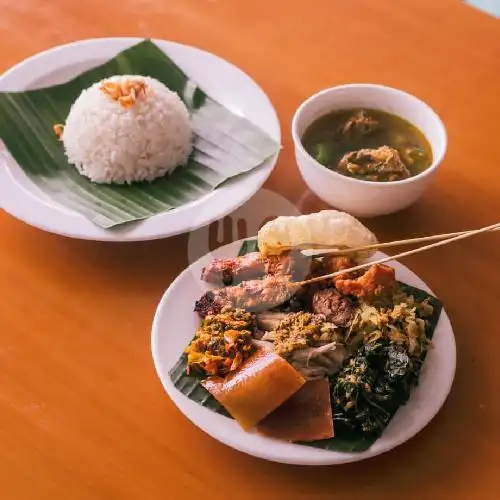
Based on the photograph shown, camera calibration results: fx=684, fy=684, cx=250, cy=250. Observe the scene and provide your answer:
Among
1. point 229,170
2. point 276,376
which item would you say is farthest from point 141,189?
point 276,376

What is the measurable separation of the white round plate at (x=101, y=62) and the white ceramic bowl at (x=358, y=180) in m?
0.13

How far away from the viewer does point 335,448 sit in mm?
1084

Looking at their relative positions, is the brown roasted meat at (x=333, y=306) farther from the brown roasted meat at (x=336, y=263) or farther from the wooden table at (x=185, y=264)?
the wooden table at (x=185, y=264)

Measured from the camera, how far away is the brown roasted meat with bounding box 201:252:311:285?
50.3 inches

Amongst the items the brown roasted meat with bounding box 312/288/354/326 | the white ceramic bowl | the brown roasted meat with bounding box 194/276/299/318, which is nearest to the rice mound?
the white ceramic bowl

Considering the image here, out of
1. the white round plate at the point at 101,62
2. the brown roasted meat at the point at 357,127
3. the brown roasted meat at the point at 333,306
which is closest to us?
the brown roasted meat at the point at 333,306

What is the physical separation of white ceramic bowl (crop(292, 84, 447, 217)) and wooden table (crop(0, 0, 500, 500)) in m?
0.12

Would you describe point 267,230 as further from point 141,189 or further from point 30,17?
point 30,17

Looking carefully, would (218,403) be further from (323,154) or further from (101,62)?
(101,62)

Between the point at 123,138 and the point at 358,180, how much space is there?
1.89 ft

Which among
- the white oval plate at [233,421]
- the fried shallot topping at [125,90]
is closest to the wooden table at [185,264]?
the white oval plate at [233,421]

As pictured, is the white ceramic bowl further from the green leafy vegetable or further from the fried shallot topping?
the fried shallot topping

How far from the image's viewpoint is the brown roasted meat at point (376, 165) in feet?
4.74

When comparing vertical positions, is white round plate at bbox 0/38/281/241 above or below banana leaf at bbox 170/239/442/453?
above
